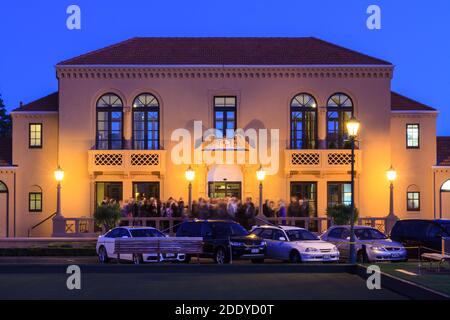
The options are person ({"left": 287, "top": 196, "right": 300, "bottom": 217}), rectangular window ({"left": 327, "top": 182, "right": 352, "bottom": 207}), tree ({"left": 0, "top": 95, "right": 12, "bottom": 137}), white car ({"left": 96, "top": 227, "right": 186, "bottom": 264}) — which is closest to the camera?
white car ({"left": 96, "top": 227, "right": 186, "bottom": 264})

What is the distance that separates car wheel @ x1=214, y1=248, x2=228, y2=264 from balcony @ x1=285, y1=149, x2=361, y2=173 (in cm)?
1559

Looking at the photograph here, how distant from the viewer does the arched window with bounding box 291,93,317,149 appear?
46.8 metres

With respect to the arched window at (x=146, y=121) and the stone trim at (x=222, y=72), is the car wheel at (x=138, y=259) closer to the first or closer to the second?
the arched window at (x=146, y=121)

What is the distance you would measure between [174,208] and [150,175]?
4.69 meters

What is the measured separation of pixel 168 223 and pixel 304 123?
9389 millimetres

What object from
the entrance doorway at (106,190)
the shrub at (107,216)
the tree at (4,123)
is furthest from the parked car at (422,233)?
the tree at (4,123)


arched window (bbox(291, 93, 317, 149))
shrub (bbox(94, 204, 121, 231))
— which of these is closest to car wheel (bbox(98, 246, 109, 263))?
shrub (bbox(94, 204, 121, 231))

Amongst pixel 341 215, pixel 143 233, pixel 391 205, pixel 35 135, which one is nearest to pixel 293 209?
pixel 341 215

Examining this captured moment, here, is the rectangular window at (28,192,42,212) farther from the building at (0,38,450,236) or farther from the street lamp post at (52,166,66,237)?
the street lamp post at (52,166,66,237)

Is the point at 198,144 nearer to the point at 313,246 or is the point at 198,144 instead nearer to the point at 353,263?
the point at 313,246

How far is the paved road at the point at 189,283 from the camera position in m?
20.0

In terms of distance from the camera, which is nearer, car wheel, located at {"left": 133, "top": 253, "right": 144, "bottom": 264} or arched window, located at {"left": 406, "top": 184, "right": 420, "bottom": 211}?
car wheel, located at {"left": 133, "top": 253, "right": 144, "bottom": 264}

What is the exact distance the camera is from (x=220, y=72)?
1823 inches
